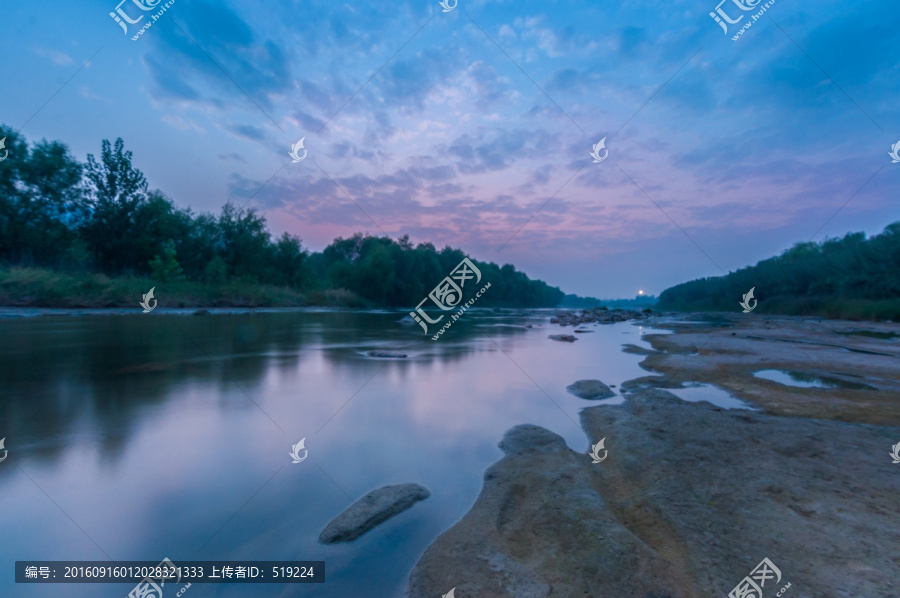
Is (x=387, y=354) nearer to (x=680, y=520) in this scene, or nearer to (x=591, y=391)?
(x=591, y=391)

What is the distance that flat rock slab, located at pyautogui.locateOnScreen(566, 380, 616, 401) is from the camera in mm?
8766

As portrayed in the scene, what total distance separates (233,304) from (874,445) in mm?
43073

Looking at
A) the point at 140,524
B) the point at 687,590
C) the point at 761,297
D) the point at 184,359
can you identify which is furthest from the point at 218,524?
the point at 761,297

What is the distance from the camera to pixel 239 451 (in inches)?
216

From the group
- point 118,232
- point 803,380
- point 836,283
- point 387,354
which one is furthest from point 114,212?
point 836,283

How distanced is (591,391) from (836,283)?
63.0 meters

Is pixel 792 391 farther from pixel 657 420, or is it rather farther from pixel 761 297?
pixel 761 297

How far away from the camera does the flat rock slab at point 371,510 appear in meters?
3.53

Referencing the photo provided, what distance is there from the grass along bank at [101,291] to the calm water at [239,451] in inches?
594

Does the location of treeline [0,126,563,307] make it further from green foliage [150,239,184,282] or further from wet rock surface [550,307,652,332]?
wet rock surface [550,307,652,332]
